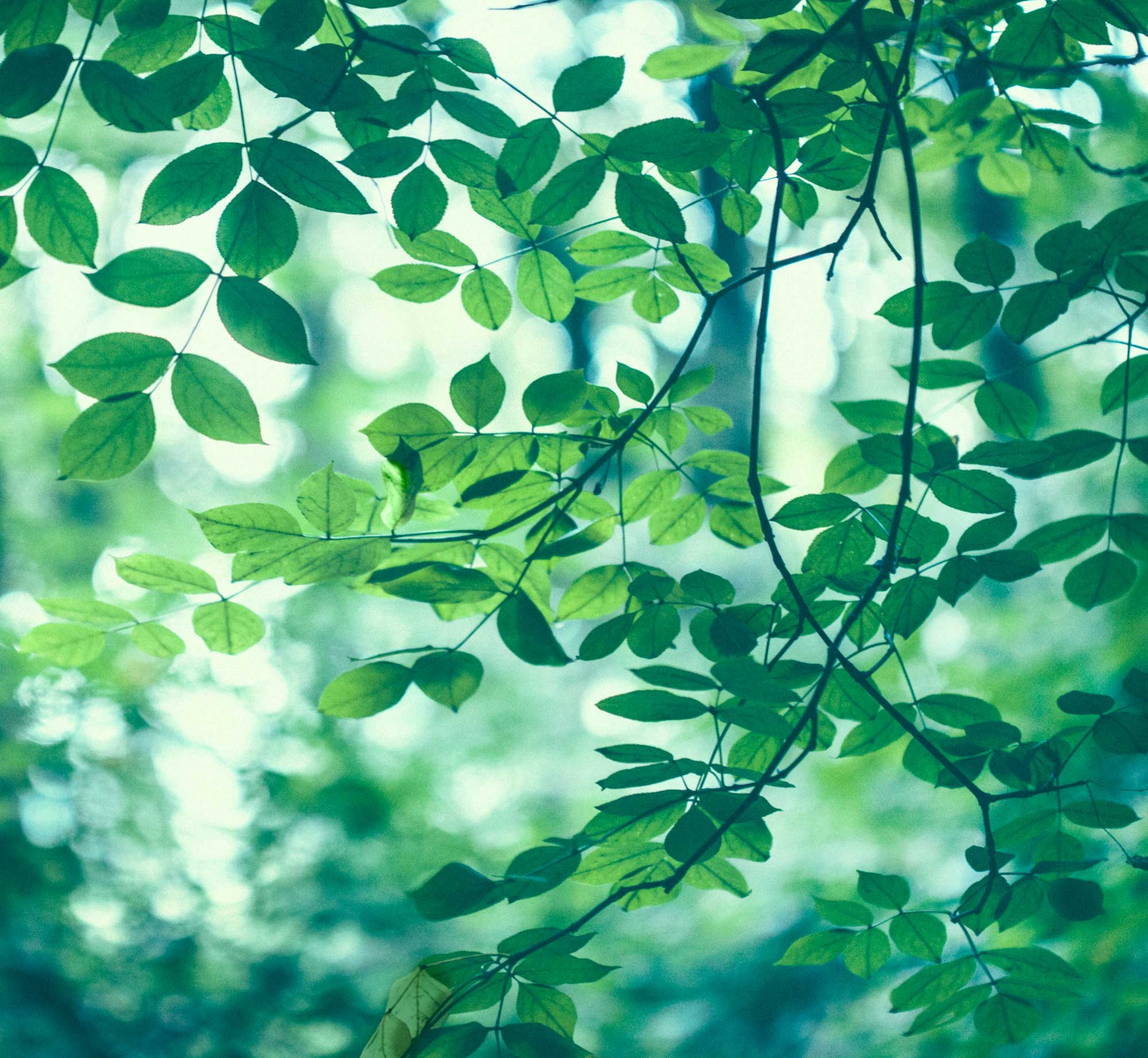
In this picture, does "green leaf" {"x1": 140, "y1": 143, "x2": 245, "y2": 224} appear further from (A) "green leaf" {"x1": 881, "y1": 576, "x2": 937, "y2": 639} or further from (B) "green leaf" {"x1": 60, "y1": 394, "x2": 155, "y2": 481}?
(A) "green leaf" {"x1": 881, "y1": 576, "x2": 937, "y2": 639}

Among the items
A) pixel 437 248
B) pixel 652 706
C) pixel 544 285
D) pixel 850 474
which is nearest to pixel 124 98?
pixel 437 248

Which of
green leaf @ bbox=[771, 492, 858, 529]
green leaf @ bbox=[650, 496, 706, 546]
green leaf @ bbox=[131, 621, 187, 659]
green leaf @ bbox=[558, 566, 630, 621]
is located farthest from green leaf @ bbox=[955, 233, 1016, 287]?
green leaf @ bbox=[131, 621, 187, 659]

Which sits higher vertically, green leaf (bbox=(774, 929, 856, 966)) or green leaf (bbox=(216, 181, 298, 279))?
green leaf (bbox=(216, 181, 298, 279))

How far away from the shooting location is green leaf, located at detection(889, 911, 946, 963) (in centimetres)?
77

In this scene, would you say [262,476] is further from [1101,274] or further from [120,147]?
[1101,274]

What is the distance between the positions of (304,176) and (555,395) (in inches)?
11.1

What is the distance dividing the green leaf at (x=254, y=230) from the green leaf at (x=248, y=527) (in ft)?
0.66

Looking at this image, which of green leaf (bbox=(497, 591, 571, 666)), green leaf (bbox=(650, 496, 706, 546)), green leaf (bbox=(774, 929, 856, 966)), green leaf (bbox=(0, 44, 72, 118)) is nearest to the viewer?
green leaf (bbox=(0, 44, 72, 118))

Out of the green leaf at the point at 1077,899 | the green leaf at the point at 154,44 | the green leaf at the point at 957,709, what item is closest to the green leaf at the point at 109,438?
the green leaf at the point at 154,44

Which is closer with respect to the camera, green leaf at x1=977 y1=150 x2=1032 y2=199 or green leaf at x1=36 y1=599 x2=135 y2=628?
green leaf at x1=36 y1=599 x2=135 y2=628

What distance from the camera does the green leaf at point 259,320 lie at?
0.63 metres

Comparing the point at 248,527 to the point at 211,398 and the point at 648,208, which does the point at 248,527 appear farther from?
the point at 648,208

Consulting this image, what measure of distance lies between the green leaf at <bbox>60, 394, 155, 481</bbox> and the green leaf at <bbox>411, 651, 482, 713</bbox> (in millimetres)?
303

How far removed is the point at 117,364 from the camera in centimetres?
65
